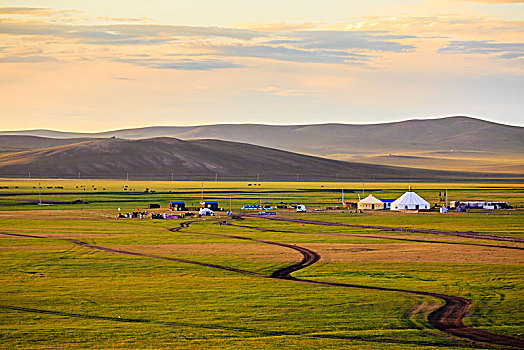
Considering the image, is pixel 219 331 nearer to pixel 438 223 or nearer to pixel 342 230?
pixel 342 230

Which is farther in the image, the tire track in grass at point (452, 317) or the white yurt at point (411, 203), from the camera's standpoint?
the white yurt at point (411, 203)

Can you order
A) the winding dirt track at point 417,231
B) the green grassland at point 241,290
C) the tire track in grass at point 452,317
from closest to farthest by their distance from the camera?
the tire track in grass at point 452,317 < the green grassland at point 241,290 < the winding dirt track at point 417,231

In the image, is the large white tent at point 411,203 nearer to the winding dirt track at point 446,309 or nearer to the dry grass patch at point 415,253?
the dry grass patch at point 415,253

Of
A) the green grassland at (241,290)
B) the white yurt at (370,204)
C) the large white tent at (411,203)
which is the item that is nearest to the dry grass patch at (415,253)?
the green grassland at (241,290)

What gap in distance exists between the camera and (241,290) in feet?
118

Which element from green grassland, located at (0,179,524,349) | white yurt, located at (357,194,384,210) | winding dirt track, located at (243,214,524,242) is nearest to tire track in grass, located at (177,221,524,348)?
green grassland, located at (0,179,524,349)

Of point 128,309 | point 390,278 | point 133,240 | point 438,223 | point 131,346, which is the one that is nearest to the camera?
point 131,346

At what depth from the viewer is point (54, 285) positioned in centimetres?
3747

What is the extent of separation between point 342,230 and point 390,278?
2910 centimetres

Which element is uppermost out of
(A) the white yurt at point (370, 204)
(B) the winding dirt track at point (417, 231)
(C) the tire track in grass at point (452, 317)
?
(A) the white yurt at point (370, 204)

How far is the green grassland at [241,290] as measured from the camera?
27.1 metres

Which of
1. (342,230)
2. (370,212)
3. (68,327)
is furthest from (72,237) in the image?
(370,212)

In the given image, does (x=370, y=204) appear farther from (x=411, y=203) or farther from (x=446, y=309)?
(x=446, y=309)

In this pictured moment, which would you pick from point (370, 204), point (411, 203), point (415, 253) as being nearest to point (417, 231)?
point (415, 253)
